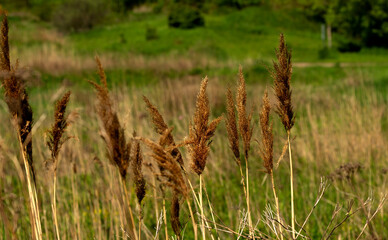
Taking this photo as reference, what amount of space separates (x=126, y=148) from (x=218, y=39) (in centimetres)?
2930

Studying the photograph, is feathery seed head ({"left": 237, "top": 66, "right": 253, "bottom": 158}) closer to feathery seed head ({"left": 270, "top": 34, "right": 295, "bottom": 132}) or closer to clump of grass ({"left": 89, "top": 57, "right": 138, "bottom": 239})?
feathery seed head ({"left": 270, "top": 34, "right": 295, "bottom": 132})

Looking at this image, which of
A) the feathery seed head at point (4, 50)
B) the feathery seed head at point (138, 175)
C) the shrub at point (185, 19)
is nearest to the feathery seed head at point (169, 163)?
the feathery seed head at point (138, 175)

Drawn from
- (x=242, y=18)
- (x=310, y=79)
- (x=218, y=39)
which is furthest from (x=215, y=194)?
(x=242, y=18)

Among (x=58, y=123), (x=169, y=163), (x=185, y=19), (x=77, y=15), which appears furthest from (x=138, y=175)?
(x=77, y=15)

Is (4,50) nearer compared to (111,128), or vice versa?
(111,128)

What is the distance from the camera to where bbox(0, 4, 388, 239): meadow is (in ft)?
5.62

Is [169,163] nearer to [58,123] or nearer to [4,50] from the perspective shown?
[58,123]

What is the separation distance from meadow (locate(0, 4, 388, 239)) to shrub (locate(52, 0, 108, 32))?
113 inches

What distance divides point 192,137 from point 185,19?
1286 inches

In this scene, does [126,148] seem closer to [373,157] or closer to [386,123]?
[373,157]

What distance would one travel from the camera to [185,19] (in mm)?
33250

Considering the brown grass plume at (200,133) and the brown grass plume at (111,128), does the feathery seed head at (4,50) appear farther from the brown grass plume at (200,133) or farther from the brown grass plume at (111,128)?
the brown grass plume at (200,133)

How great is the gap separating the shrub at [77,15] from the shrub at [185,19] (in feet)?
31.3

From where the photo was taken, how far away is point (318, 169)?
19.1 feet
